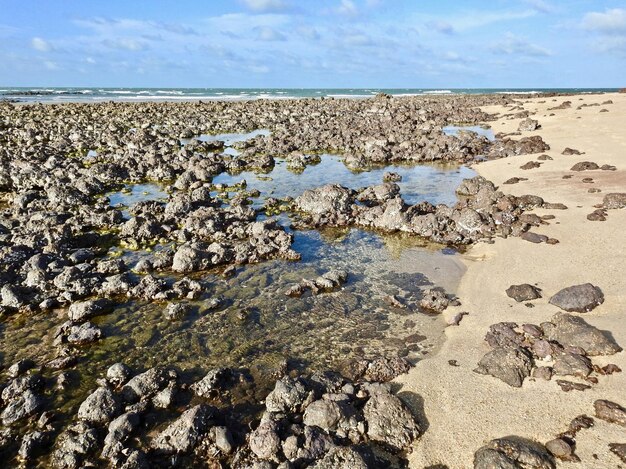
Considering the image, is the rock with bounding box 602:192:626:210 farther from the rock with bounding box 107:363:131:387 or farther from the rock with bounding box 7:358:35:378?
the rock with bounding box 7:358:35:378

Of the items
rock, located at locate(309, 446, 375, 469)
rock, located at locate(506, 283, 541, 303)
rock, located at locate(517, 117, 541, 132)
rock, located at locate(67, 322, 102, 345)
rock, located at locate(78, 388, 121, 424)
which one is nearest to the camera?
rock, located at locate(309, 446, 375, 469)

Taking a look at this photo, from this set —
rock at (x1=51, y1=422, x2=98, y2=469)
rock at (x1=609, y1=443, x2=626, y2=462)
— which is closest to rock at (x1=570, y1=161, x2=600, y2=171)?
rock at (x1=609, y1=443, x2=626, y2=462)

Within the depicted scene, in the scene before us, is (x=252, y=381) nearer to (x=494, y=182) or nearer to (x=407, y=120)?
(x=494, y=182)

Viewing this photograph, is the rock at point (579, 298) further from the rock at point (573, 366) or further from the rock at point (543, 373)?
the rock at point (543, 373)

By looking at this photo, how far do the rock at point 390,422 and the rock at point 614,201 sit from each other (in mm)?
14683

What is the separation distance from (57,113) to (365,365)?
7220 centimetres

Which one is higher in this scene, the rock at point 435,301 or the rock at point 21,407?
the rock at point 435,301

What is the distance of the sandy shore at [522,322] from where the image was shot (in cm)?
671

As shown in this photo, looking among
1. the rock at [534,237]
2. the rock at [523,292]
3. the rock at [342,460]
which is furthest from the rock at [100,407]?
the rock at [534,237]

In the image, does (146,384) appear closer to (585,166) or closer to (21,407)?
(21,407)

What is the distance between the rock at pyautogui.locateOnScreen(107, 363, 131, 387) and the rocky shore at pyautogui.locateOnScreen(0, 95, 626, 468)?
44mm

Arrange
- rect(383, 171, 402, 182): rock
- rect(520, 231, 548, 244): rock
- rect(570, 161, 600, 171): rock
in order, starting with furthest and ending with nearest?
rect(383, 171, 402, 182): rock, rect(570, 161, 600, 171): rock, rect(520, 231, 548, 244): rock

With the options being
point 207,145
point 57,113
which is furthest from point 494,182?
point 57,113

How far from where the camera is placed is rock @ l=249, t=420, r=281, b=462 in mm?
6469
